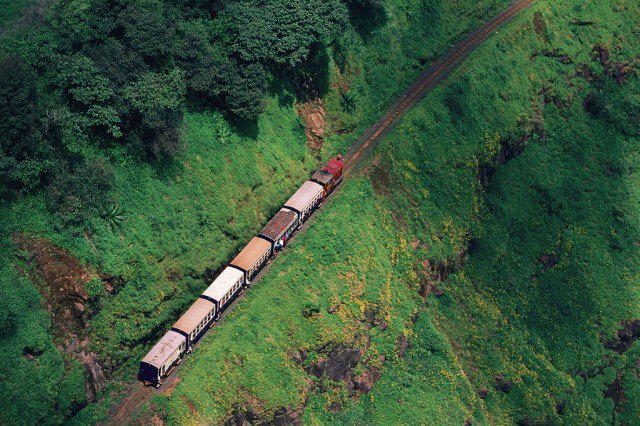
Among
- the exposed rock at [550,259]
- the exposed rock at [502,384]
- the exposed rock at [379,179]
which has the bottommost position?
the exposed rock at [502,384]

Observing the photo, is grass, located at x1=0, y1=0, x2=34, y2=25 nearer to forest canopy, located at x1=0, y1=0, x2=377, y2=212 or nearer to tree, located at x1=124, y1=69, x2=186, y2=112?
forest canopy, located at x1=0, y1=0, x2=377, y2=212

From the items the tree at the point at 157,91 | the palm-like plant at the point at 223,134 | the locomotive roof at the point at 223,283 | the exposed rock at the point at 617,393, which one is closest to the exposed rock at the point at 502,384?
the exposed rock at the point at 617,393

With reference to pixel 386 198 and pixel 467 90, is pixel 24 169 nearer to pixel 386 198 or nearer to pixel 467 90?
pixel 386 198

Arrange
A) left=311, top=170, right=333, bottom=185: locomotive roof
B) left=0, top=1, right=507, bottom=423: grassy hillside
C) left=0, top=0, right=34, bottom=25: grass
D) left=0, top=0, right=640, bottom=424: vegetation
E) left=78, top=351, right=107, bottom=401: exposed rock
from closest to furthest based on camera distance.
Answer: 1. left=0, top=1, right=507, bottom=423: grassy hillside
2. left=78, top=351, right=107, bottom=401: exposed rock
3. left=0, top=0, right=640, bottom=424: vegetation
4. left=311, top=170, right=333, bottom=185: locomotive roof
5. left=0, top=0, right=34, bottom=25: grass

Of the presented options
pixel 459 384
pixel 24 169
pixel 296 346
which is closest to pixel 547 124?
pixel 459 384

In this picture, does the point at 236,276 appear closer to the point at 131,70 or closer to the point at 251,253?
the point at 251,253

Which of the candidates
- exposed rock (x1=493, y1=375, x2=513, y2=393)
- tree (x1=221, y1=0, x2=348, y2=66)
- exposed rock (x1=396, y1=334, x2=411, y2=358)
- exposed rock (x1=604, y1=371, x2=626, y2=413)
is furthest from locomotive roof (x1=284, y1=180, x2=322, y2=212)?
exposed rock (x1=604, y1=371, x2=626, y2=413)

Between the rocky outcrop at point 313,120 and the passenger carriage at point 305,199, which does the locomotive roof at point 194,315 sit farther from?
the rocky outcrop at point 313,120

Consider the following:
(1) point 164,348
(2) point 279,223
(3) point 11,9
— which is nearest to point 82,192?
(1) point 164,348
